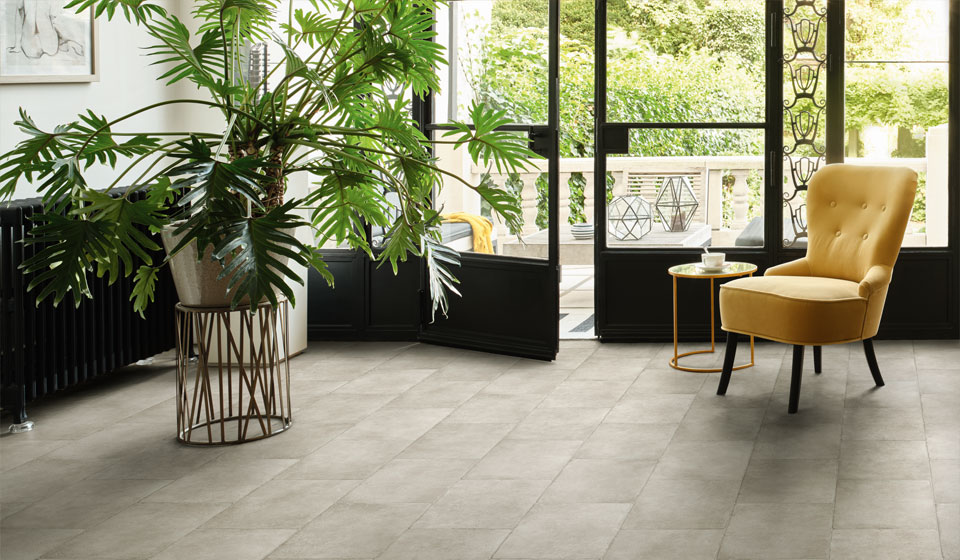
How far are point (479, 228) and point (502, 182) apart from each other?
27 cm

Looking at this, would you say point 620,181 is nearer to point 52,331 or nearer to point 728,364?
point 728,364

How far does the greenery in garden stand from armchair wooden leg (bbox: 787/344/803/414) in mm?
1594

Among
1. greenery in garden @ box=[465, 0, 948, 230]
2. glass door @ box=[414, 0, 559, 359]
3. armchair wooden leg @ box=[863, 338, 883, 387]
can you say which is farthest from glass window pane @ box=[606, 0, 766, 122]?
armchair wooden leg @ box=[863, 338, 883, 387]

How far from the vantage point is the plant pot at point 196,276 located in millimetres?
4059

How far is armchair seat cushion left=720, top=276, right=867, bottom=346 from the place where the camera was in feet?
14.7

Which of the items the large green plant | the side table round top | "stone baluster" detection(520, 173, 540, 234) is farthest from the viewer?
"stone baluster" detection(520, 173, 540, 234)

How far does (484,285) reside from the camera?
5.82 meters

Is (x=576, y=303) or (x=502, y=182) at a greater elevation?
(x=502, y=182)

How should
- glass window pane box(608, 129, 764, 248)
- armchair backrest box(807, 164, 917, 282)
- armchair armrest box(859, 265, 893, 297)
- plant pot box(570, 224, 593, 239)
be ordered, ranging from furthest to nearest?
plant pot box(570, 224, 593, 239), glass window pane box(608, 129, 764, 248), armchair backrest box(807, 164, 917, 282), armchair armrest box(859, 265, 893, 297)

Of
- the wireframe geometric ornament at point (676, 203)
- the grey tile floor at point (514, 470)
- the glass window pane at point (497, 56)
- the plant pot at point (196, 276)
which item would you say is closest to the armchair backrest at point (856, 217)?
the grey tile floor at point (514, 470)

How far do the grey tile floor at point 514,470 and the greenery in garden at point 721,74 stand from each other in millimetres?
1224

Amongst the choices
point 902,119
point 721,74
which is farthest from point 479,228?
point 902,119

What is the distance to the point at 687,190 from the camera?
5934 millimetres

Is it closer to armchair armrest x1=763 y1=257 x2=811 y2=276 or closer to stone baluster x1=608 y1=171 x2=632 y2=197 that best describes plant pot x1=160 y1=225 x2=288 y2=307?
armchair armrest x1=763 y1=257 x2=811 y2=276
